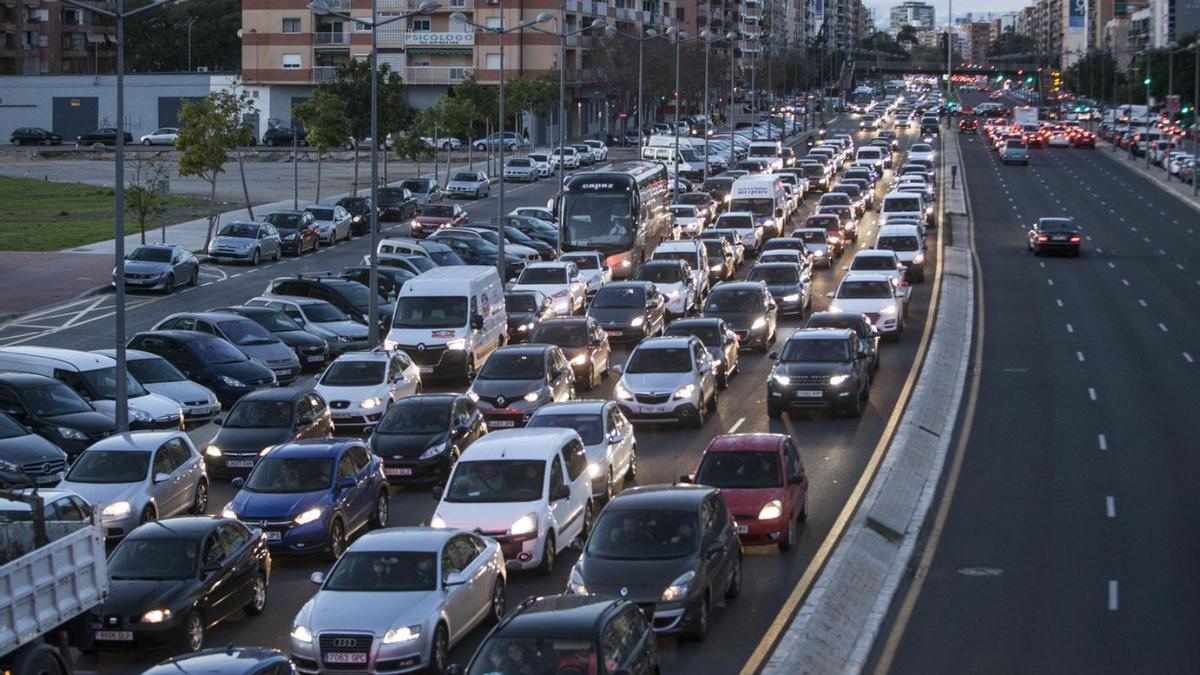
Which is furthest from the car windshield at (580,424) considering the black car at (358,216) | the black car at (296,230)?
the black car at (358,216)

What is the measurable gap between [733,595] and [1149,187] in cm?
7821

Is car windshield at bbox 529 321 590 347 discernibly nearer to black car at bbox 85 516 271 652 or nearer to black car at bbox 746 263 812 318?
black car at bbox 746 263 812 318

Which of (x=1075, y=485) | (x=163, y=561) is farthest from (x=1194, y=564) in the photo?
(x=163, y=561)

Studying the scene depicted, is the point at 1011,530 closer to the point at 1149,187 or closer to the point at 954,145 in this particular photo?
the point at 1149,187

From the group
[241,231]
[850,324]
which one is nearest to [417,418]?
[850,324]

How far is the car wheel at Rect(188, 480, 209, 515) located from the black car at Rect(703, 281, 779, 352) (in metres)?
16.3

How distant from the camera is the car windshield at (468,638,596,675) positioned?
47.4ft

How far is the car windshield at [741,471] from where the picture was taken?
2278cm

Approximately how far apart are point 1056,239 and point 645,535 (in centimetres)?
4474

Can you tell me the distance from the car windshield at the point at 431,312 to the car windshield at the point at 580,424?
10.3 metres

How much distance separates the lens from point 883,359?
3894 centimetres

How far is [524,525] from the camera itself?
2119 centimetres

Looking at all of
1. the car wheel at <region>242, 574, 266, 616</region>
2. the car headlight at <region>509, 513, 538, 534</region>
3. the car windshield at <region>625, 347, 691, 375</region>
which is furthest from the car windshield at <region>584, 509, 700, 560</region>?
the car windshield at <region>625, 347, 691, 375</region>

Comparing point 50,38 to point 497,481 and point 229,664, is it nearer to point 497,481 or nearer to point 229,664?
point 497,481
